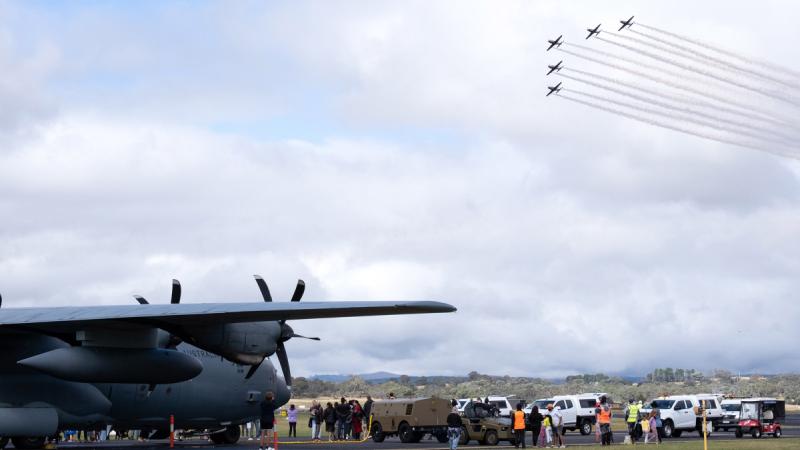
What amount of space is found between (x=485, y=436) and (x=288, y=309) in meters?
21.3

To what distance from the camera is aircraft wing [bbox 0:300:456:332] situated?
2303cm

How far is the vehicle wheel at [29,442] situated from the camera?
1174 inches

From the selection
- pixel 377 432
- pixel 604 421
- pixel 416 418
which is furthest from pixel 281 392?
pixel 604 421

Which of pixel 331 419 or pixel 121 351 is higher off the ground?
pixel 121 351

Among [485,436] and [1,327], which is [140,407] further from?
[485,436]

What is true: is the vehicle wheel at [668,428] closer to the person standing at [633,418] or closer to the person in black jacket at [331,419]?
the person standing at [633,418]

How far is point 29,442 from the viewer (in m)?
30.7

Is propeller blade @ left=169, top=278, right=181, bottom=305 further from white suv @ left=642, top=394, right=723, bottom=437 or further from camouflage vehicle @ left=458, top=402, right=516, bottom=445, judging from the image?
white suv @ left=642, top=394, right=723, bottom=437

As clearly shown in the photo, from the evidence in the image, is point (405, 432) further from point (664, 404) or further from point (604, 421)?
point (664, 404)

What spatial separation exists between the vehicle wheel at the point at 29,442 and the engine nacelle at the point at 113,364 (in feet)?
13.6

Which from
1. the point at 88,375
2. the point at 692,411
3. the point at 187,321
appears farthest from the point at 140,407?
the point at 692,411

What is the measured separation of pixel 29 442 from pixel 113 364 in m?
6.24

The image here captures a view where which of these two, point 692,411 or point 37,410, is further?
point 692,411

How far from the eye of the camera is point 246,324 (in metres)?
27.3
